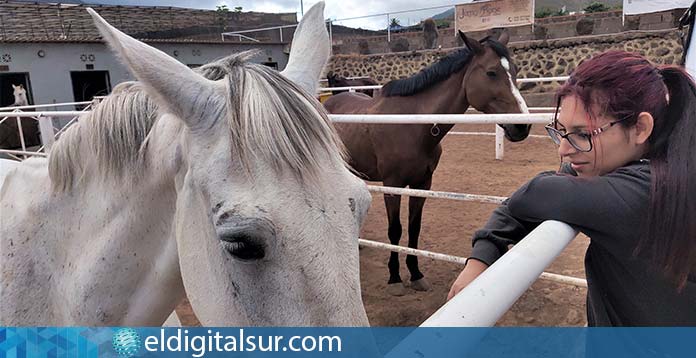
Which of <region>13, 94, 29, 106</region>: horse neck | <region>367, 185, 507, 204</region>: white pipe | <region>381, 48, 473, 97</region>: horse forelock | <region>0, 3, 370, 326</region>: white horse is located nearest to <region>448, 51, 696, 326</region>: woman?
<region>0, 3, 370, 326</region>: white horse

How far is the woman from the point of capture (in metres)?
0.88

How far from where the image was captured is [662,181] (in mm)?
882

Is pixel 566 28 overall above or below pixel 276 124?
above

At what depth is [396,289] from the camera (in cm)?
379

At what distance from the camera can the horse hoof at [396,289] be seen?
3732mm

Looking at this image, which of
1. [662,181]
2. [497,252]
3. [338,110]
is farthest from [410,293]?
[662,181]

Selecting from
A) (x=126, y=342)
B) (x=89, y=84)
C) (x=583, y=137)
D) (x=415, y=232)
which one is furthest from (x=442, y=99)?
(x=89, y=84)

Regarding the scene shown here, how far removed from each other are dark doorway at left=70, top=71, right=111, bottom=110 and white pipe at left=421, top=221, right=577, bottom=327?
15843 millimetres

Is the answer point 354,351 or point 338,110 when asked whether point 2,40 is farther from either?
point 354,351

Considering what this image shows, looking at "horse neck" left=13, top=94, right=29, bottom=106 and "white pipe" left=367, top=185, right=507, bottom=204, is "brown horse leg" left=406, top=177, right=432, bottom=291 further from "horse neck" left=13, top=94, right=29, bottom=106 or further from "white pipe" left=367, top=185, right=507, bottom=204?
"horse neck" left=13, top=94, right=29, bottom=106

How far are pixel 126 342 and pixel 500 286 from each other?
1185 mm

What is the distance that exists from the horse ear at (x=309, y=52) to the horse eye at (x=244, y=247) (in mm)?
559

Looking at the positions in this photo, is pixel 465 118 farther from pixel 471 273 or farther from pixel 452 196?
pixel 471 273

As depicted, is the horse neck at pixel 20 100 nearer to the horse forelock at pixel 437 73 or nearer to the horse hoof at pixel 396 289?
the horse forelock at pixel 437 73
